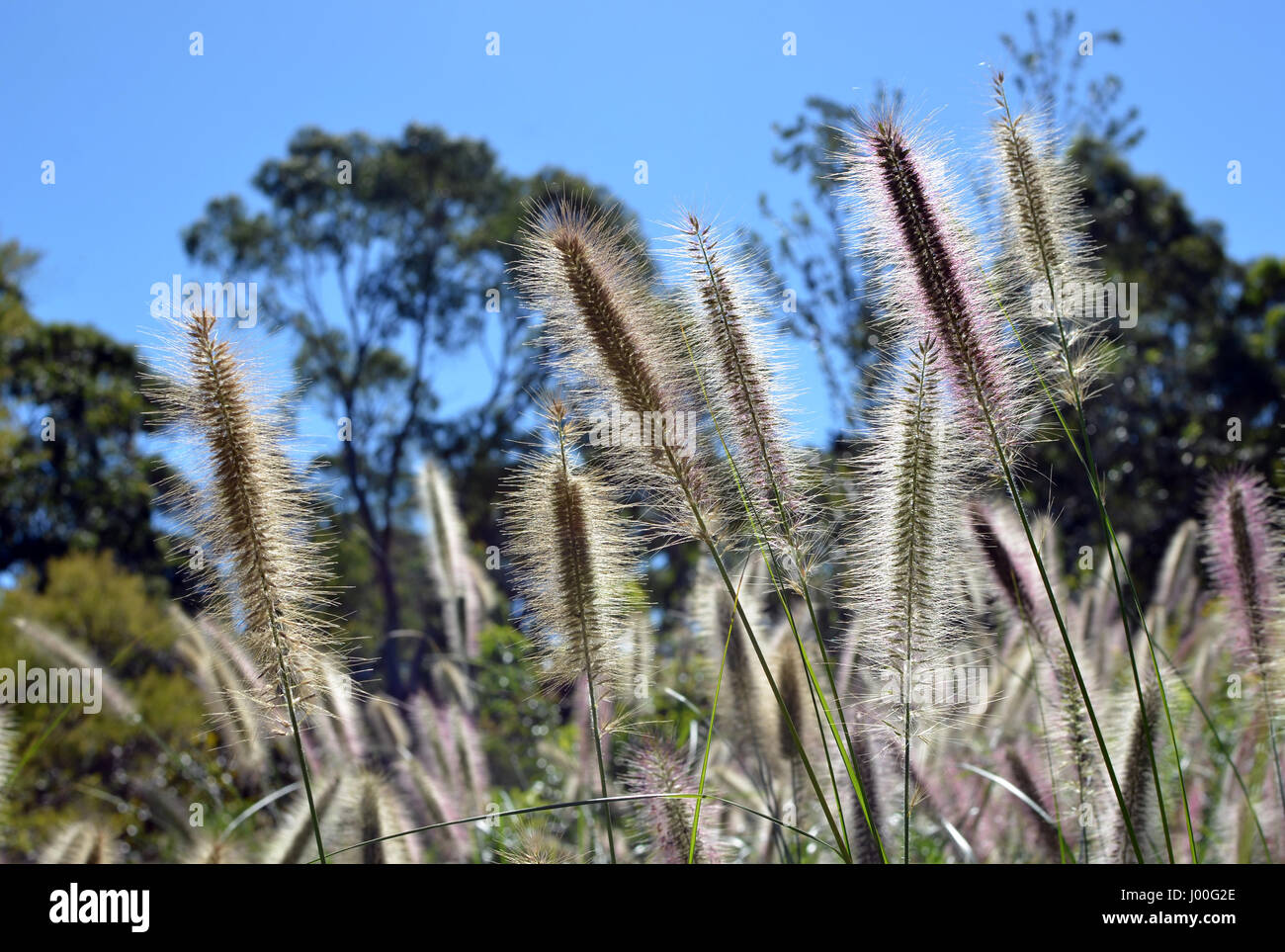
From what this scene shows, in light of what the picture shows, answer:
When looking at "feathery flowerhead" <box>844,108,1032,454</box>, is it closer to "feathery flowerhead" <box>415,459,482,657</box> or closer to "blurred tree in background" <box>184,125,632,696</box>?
"feathery flowerhead" <box>415,459,482,657</box>

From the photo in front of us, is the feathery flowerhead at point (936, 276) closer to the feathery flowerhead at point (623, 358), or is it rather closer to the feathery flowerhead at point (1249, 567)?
the feathery flowerhead at point (623, 358)

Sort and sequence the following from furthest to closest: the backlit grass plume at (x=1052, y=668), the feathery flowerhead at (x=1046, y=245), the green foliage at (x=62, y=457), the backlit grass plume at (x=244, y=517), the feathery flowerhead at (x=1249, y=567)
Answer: the green foliage at (x=62, y=457)
the feathery flowerhead at (x=1249, y=567)
the backlit grass plume at (x=1052, y=668)
the feathery flowerhead at (x=1046, y=245)
the backlit grass plume at (x=244, y=517)

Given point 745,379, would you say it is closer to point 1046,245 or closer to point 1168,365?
point 1046,245

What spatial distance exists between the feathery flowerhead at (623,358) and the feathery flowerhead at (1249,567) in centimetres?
157

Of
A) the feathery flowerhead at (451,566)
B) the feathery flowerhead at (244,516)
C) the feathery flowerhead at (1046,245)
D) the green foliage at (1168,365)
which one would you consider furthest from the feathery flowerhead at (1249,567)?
the green foliage at (1168,365)

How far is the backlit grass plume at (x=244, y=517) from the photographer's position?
6.05 ft

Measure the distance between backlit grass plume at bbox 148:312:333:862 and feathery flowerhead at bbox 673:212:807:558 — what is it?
0.86 m

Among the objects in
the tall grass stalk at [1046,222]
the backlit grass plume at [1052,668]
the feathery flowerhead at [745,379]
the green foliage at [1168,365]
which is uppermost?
the green foliage at [1168,365]

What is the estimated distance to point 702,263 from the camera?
2057mm

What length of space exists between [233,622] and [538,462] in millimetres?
692

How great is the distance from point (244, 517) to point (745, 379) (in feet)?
3.32

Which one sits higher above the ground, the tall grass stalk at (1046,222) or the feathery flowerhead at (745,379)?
the tall grass stalk at (1046,222)

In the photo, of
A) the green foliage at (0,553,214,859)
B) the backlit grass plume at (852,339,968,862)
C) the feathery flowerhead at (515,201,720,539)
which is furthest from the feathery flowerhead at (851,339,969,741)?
the green foliage at (0,553,214,859)

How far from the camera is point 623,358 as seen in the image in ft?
6.41
